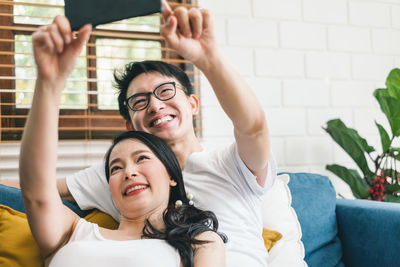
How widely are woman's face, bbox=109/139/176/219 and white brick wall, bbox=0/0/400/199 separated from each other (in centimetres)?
93

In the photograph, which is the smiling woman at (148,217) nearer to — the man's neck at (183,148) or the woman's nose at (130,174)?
the woman's nose at (130,174)

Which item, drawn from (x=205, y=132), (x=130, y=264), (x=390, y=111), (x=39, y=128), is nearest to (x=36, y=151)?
(x=39, y=128)

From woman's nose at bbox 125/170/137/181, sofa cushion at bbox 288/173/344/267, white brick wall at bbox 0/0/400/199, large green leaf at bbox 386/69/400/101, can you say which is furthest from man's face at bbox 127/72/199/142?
large green leaf at bbox 386/69/400/101

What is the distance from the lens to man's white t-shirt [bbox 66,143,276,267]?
3.93 ft

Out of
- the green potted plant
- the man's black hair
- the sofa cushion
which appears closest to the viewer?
the man's black hair

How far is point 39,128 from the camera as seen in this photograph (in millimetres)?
838

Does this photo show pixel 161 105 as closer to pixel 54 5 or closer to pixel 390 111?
pixel 54 5

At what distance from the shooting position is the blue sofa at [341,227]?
1493 millimetres

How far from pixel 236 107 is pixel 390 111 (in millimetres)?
1358

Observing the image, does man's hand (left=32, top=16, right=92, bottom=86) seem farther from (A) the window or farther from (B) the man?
(A) the window

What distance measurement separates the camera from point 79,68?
6.31ft

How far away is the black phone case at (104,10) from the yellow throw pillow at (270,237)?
94 cm

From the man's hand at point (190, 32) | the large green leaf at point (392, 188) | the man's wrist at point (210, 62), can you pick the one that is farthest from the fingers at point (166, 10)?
the large green leaf at point (392, 188)

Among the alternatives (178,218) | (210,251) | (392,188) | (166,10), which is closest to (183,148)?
(178,218)
